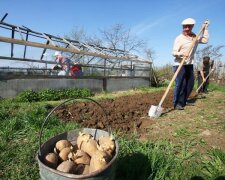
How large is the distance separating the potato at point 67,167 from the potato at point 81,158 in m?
0.11

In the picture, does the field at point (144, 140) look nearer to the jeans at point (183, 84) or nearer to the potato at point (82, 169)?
the jeans at point (183, 84)

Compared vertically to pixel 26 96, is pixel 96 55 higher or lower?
higher

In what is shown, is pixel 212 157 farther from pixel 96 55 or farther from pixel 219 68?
pixel 219 68

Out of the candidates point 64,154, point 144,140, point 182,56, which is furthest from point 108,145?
point 182,56

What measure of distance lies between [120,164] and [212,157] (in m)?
1.16

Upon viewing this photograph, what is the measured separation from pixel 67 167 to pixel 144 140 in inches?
76.9

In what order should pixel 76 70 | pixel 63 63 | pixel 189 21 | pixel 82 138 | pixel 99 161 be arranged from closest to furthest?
pixel 99 161 → pixel 82 138 → pixel 189 21 → pixel 63 63 → pixel 76 70

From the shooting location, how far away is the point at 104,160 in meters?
2.05

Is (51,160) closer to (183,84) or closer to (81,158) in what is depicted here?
(81,158)

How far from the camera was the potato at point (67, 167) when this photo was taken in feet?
6.67

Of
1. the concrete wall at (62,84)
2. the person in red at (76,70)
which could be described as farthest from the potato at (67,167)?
the person in red at (76,70)

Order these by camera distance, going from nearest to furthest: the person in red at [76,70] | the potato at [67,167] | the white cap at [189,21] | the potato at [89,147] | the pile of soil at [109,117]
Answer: the potato at [67,167] < the potato at [89,147] < the pile of soil at [109,117] < the white cap at [189,21] < the person in red at [76,70]

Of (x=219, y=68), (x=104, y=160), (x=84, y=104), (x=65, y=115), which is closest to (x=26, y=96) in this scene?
(x=84, y=104)

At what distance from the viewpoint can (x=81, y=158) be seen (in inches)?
89.0
